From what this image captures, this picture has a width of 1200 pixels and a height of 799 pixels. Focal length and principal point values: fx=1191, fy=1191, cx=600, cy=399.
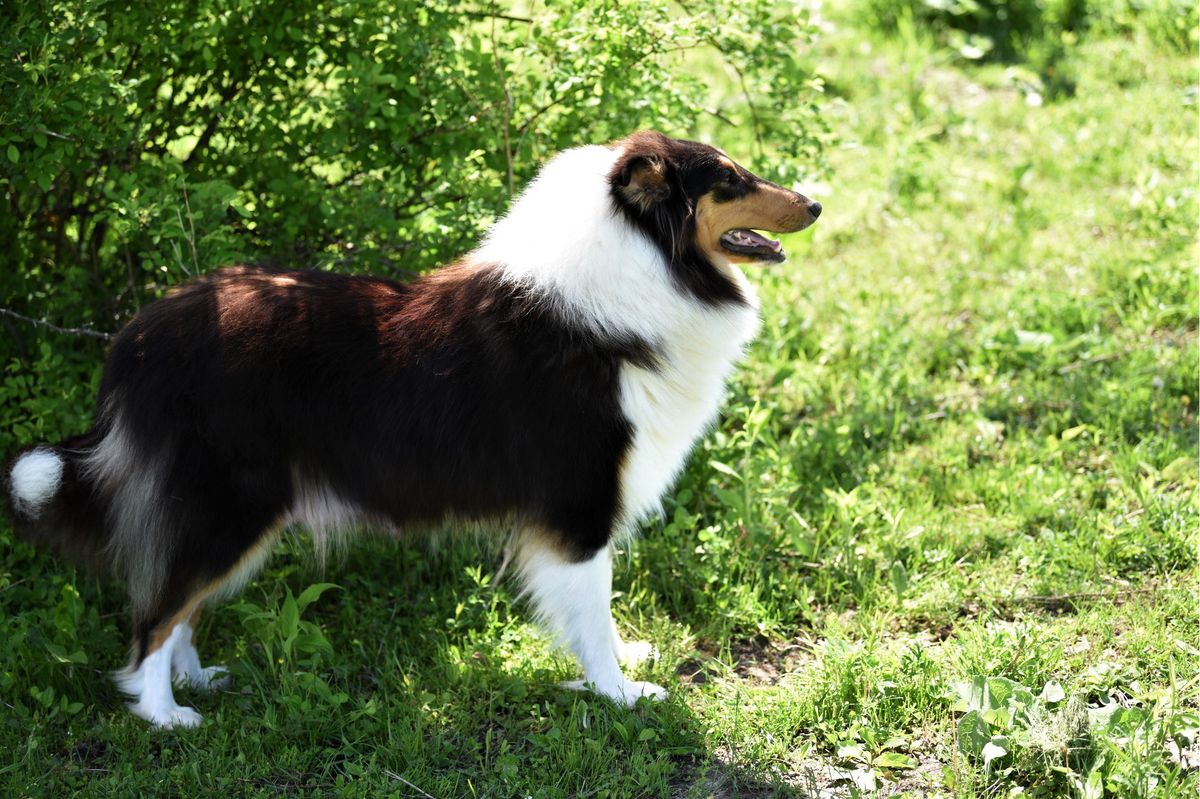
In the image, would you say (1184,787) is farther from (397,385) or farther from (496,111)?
(496,111)

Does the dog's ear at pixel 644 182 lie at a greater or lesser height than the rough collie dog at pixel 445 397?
greater

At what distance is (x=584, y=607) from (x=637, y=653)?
33 centimetres

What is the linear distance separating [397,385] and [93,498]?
98 centimetres

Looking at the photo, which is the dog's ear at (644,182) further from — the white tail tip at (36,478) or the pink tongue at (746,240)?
the white tail tip at (36,478)

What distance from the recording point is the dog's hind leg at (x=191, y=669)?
12.0 feet

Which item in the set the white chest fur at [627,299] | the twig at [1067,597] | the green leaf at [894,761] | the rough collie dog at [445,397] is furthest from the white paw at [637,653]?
the twig at [1067,597]

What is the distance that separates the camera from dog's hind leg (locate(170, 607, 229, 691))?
144 inches

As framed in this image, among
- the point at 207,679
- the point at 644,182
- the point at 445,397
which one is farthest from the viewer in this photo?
the point at 207,679

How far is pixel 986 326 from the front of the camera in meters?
5.29

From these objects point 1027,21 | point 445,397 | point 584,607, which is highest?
point 1027,21

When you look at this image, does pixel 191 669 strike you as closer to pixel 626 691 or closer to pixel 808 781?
pixel 626 691

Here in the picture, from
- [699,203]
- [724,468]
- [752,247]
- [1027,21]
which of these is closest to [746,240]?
[752,247]

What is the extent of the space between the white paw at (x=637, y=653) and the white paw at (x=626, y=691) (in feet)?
0.48

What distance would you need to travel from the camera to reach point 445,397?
11.1 ft
